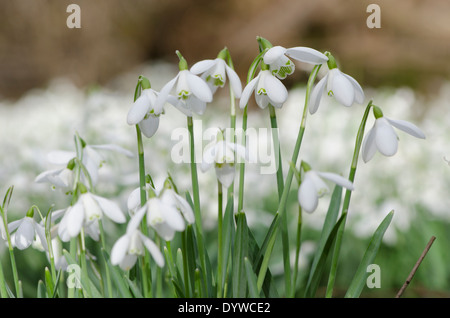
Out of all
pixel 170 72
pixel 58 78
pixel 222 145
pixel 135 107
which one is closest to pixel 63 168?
pixel 135 107

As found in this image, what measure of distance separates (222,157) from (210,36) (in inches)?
207

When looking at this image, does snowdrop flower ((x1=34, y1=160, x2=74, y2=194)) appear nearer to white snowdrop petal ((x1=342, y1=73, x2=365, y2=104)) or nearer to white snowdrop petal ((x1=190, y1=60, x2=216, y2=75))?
white snowdrop petal ((x1=190, y1=60, x2=216, y2=75))

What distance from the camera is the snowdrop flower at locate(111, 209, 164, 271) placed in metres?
0.75

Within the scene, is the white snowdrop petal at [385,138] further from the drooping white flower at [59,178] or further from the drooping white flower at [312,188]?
the drooping white flower at [59,178]

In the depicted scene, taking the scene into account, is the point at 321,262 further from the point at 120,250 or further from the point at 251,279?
the point at 120,250

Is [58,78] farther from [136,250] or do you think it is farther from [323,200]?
[136,250]

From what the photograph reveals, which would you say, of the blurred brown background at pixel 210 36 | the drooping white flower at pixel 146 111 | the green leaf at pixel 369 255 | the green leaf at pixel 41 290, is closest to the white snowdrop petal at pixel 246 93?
the drooping white flower at pixel 146 111

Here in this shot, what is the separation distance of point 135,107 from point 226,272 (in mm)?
338

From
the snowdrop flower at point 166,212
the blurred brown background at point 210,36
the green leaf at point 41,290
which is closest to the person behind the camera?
the snowdrop flower at point 166,212

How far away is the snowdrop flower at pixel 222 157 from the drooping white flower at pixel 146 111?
0.32 feet

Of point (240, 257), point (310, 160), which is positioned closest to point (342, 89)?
point (240, 257)

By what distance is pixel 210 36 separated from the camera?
19.3ft

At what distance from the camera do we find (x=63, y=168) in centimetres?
98

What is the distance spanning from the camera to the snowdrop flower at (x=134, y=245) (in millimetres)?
746
